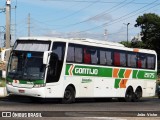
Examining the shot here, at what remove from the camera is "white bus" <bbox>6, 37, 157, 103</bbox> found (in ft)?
73.8

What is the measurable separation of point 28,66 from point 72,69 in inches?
99.6

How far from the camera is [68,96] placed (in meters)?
24.1

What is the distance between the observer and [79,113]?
1723cm

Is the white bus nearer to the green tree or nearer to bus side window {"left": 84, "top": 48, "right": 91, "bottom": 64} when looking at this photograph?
bus side window {"left": 84, "top": 48, "right": 91, "bottom": 64}

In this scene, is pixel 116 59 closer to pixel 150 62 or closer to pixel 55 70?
pixel 150 62

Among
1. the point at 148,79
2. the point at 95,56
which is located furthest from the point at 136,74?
the point at 95,56

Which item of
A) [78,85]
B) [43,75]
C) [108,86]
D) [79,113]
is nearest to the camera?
[79,113]

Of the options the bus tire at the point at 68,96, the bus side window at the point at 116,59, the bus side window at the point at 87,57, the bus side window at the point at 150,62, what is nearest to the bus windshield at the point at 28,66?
the bus tire at the point at 68,96

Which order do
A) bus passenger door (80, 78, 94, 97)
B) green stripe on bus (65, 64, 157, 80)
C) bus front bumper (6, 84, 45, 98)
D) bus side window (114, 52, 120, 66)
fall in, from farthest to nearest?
1. bus side window (114, 52, 120, 66)
2. bus passenger door (80, 78, 94, 97)
3. green stripe on bus (65, 64, 157, 80)
4. bus front bumper (6, 84, 45, 98)

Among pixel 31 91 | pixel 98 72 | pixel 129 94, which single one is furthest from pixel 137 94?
pixel 31 91

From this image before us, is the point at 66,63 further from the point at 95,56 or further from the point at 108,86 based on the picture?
the point at 108,86

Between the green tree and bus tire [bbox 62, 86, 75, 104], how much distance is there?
64.6m

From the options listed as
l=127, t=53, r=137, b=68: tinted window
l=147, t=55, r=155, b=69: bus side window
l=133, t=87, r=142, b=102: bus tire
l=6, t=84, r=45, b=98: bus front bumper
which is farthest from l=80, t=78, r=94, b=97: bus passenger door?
l=147, t=55, r=155, b=69: bus side window

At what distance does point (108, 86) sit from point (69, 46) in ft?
15.7
